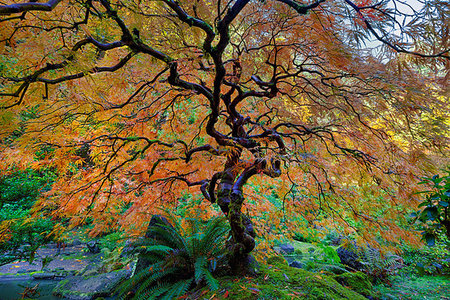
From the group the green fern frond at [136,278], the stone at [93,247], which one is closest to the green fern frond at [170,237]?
the green fern frond at [136,278]

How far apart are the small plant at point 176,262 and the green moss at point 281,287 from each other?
0.12m

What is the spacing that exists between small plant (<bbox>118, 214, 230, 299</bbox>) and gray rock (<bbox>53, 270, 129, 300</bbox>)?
2.76 m

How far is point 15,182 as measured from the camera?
3943mm

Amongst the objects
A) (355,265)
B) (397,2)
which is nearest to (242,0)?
(397,2)

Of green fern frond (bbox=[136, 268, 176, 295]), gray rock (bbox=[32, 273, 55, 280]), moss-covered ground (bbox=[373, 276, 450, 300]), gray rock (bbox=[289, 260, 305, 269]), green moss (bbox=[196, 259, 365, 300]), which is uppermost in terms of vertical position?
green fern frond (bbox=[136, 268, 176, 295])

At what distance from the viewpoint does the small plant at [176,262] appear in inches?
61.9

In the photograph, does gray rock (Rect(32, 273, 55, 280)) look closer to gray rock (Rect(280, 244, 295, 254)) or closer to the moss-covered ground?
gray rock (Rect(280, 244, 295, 254))

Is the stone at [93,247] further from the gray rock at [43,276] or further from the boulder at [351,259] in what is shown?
the boulder at [351,259]

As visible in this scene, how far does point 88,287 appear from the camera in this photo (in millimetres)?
4051

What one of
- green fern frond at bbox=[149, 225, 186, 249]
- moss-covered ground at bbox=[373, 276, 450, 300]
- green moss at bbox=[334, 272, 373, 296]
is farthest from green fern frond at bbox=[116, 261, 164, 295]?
moss-covered ground at bbox=[373, 276, 450, 300]

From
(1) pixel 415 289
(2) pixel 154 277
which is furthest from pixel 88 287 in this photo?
(1) pixel 415 289

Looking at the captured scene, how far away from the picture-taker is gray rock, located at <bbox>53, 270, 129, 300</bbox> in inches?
152

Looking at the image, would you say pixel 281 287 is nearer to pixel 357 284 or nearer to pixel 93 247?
pixel 357 284

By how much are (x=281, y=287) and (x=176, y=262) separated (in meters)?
0.79
